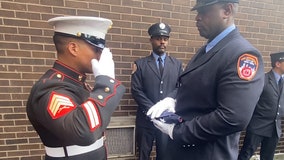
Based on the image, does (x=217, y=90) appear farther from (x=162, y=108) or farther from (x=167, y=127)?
(x=162, y=108)

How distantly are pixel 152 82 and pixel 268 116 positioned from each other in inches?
77.0

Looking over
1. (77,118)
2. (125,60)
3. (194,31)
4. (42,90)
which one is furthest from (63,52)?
(194,31)

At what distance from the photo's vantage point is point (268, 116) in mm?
3572

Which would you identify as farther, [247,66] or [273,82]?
[273,82]

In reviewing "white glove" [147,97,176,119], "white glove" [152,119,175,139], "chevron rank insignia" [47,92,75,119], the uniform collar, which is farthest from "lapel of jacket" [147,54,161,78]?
"chevron rank insignia" [47,92,75,119]

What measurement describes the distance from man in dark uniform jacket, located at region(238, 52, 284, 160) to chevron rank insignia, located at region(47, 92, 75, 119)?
330cm

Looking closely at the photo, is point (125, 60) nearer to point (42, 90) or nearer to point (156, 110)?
point (156, 110)

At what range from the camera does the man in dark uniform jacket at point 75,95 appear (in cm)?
110

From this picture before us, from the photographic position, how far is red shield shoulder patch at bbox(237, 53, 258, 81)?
1342 mm

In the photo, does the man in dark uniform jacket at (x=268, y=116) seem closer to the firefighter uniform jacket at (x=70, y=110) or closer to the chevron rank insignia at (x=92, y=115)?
the firefighter uniform jacket at (x=70, y=110)

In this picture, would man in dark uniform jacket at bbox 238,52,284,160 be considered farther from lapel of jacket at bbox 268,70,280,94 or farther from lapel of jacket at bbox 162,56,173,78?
lapel of jacket at bbox 162,56,173,78

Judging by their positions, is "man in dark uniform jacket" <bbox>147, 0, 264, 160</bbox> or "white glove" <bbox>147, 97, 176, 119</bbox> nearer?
"man in dark uniform jacket" <bbox>147, 0, 264, 160</bbox>

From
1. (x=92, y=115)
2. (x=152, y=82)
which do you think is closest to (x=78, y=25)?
(x=92, y=115)

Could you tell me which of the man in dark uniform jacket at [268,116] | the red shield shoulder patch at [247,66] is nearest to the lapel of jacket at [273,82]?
the man in dark uniform jacket at [268,116]
